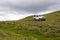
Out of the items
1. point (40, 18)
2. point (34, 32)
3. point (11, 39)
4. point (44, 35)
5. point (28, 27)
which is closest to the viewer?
point (11, 39)

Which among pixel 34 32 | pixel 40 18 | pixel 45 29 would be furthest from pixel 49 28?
pixel 40 18

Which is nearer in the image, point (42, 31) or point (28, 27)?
point (42, 31)

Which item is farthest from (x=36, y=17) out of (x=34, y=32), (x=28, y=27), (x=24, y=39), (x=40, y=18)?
(x=24, y=39)

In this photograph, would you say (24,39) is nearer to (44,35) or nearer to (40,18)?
(44,35)

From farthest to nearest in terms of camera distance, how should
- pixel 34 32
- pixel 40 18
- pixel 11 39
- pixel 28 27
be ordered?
1. pixel 40 18
2. pixel 28 27
3. pixel 34 32
4. pixel 11 39

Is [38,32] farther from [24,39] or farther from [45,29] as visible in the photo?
[24,39]

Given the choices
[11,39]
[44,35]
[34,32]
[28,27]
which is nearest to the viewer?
[11,39]

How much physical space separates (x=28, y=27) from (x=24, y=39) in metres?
29.7

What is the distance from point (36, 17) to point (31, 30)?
26437mm

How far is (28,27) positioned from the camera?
78.9 m

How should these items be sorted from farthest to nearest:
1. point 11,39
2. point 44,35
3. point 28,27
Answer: point 28,27 → point 44,35 → point 11,39

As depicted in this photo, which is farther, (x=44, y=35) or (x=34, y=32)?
(x=34, y=32)

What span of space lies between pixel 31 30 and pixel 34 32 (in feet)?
8.82

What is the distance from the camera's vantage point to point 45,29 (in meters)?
74.7
